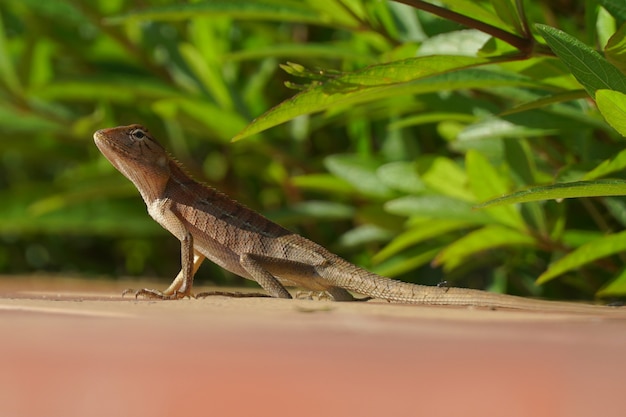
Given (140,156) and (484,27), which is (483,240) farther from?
(140,156)

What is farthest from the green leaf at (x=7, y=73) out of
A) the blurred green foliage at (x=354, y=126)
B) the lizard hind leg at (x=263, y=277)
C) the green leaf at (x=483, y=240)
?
the green leaf at (x=483, y=240)

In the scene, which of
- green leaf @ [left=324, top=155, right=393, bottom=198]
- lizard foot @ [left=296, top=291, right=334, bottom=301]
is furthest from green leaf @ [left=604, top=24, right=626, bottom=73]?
green leaf @ [left=324, top=155, right=393, bottom=198]

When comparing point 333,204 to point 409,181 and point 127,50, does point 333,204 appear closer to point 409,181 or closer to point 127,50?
point 409,181

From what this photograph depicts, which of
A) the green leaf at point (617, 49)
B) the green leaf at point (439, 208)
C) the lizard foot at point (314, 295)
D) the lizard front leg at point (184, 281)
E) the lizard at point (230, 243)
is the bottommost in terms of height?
the lizard front leg at point (184, 281)

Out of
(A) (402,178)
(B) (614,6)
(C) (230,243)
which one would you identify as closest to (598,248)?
(B) (614,6)

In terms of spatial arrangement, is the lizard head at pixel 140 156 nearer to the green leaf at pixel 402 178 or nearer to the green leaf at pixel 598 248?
the green leaf at pixel 402 178

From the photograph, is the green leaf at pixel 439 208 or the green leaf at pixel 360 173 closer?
the green leaf at pixel 439 208

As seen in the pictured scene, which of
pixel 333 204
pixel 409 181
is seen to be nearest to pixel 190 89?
pixel 333 204
